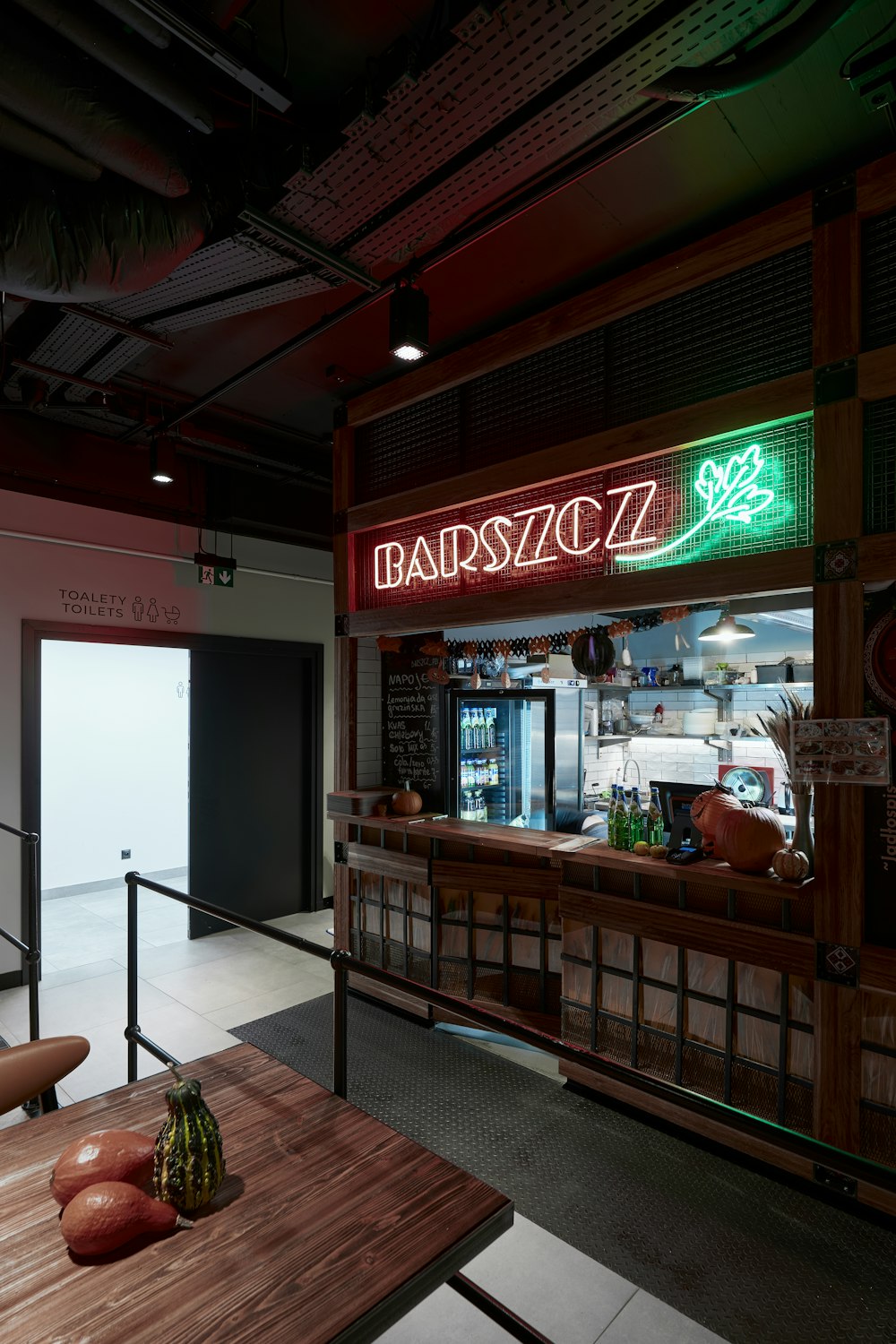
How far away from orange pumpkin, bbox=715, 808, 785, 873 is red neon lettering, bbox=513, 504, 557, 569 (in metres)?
1.47

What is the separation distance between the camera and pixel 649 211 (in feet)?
9.95

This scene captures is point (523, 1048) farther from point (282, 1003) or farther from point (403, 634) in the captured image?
point (403, 634)

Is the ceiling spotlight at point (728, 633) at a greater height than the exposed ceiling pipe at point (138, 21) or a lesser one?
lesser

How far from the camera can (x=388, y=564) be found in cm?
440

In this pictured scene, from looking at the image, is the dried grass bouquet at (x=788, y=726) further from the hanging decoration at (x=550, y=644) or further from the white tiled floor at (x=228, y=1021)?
the white tiled floor at (x=228, y=1021)

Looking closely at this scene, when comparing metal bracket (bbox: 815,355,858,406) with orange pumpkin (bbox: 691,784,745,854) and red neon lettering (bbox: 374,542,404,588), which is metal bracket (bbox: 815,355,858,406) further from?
red neon lettering (bbox: 374,542,404,588)

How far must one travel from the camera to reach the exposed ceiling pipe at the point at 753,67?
176cm

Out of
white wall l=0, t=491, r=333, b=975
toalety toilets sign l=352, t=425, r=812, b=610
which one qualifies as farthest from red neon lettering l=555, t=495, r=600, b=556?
white wall l=0, t=491, r=333, b=975

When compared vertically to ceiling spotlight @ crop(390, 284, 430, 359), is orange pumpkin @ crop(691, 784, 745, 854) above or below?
below

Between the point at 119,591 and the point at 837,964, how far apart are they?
16.3 ft

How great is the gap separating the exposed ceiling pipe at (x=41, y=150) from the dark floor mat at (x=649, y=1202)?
3606 millimetres

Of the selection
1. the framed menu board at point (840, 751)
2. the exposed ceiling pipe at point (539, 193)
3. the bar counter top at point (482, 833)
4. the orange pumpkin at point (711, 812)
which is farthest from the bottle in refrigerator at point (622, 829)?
the exposed ceiling pipe at point (539, 193)

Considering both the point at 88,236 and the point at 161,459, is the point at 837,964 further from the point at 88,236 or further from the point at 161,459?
the point at 161,459

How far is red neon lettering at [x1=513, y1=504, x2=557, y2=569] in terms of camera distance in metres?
3.57
